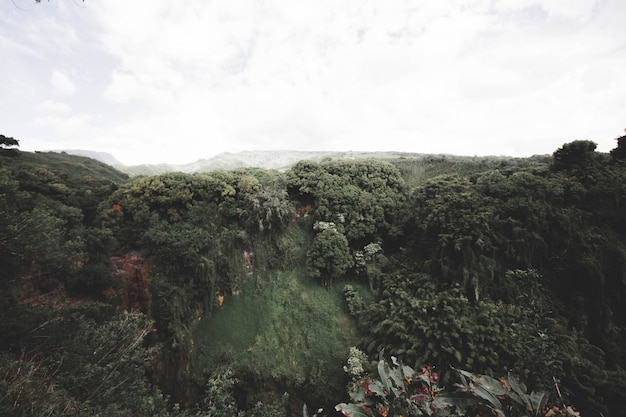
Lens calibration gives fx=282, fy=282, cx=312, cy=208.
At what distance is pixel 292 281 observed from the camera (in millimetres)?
12719

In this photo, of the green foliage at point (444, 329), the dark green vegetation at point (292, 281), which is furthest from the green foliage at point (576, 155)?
the green foliage at point (444, 329)

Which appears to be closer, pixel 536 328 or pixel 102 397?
pixel 536 328

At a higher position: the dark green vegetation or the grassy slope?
the dark green vegetation

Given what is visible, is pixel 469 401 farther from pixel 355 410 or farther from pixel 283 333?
pixel 283 333

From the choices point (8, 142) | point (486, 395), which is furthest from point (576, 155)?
point (8, 142)

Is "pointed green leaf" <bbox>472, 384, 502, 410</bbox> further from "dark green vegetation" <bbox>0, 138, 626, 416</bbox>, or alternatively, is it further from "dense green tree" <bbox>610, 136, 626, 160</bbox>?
"dense green tree" <bbox>610, 136, 626, 160</bbox>

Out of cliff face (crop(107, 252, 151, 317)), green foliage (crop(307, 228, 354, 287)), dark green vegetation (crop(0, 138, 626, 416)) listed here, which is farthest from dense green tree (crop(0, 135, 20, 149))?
green foliage (crop(307, 228, 354, 287))

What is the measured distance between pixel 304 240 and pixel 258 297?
139 inches

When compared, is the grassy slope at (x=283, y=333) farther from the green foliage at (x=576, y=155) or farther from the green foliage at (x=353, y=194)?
the green foliage at (x=576, y=155)

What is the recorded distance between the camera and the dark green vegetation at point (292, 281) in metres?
6.95

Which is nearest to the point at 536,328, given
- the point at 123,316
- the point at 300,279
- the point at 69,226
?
the point at 300,279

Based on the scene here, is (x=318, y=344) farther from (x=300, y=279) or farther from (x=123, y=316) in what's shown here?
(x=123, y=316)

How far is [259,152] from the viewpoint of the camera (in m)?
75.0

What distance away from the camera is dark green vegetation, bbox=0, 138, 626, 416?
6945 millimetres
